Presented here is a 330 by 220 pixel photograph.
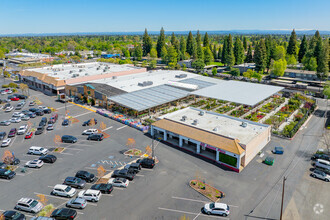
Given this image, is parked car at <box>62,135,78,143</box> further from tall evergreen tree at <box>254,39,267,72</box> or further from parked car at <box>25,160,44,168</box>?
tall evergreen tree at <box>254,39,267,72</box>

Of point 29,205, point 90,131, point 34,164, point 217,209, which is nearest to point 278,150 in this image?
point 217,209

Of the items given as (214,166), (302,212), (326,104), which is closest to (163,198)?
(214,166)

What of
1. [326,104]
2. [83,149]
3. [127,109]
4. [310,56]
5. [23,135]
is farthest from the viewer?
[310,56]

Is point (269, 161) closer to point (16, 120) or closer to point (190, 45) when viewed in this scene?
point (16, 120)

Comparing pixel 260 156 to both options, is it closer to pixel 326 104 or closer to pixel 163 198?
pixel 163 198

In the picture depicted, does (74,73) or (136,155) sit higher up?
(74,73)

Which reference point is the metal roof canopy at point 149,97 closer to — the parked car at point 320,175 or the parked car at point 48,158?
the parked car at point 48,158

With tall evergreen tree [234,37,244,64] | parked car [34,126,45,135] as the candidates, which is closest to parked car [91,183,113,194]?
parked car [34,126,45,135]

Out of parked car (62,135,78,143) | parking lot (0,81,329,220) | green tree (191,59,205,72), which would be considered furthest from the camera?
green tree (191,59,205,72)
